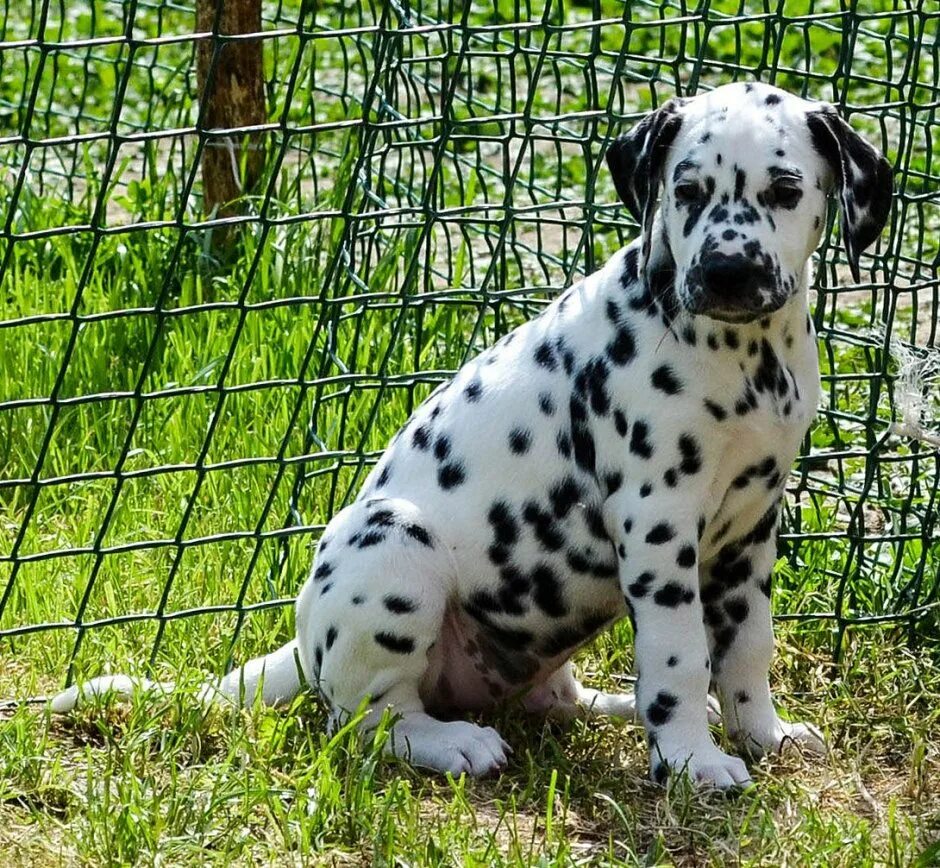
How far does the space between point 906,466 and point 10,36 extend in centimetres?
640

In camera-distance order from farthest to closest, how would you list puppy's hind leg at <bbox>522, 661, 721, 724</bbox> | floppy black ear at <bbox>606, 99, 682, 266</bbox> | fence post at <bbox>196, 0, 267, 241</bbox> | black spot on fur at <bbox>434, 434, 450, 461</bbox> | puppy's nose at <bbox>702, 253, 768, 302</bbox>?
1. fence post at <bbox>196, 0, 267, 241</bbox>
2. puppy's hind leg at <bbox>522, 661, 721, 724</bbox>
3. black spot on fur at <bbox>434, 434, 450, 461</bbox>
4. floppy black ear at <bbox>606, 99, 682, 266</bbox>
5. puppy's nose at <bbox>702, 253, 768, 302</bbox>

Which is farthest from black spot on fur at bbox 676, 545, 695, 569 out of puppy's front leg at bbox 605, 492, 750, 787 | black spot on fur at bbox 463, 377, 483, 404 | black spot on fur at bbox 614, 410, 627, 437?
black spot on fur at bbox 463, 377, 483, 404

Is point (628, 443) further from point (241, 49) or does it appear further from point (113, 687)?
point (241, 49)

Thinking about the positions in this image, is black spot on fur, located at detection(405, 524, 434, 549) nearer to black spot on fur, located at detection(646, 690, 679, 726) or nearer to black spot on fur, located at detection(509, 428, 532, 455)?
black spot on fur, located at detection(509, 428, 532, 455)

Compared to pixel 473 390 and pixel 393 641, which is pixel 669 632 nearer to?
pixel 393 641

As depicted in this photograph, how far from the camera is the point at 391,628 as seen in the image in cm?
407

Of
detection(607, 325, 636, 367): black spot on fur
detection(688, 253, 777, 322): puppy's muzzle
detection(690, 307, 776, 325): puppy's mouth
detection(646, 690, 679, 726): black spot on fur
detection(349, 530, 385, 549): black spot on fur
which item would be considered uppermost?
detection(688, 253, 777, 322): puppy's muzzle

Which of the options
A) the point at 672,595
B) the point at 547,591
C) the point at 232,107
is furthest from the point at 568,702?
the point at 232,107

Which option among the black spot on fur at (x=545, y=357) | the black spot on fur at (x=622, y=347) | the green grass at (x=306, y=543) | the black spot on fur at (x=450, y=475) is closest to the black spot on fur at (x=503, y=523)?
the black spot on fur at (x=450, y=475)

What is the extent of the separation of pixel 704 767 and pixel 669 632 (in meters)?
0.32

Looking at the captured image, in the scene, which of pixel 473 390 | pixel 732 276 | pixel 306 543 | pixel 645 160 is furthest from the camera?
pixel 306 543

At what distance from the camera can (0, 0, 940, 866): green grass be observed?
3.81 meters

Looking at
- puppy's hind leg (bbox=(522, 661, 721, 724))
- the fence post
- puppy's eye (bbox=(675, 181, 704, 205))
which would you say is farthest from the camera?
the fence post

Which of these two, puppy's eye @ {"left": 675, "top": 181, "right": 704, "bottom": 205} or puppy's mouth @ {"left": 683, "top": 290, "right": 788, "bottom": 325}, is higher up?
puppy's eye @ {"left": 675, "top": 181, "right": 704, "bottom": 205}
